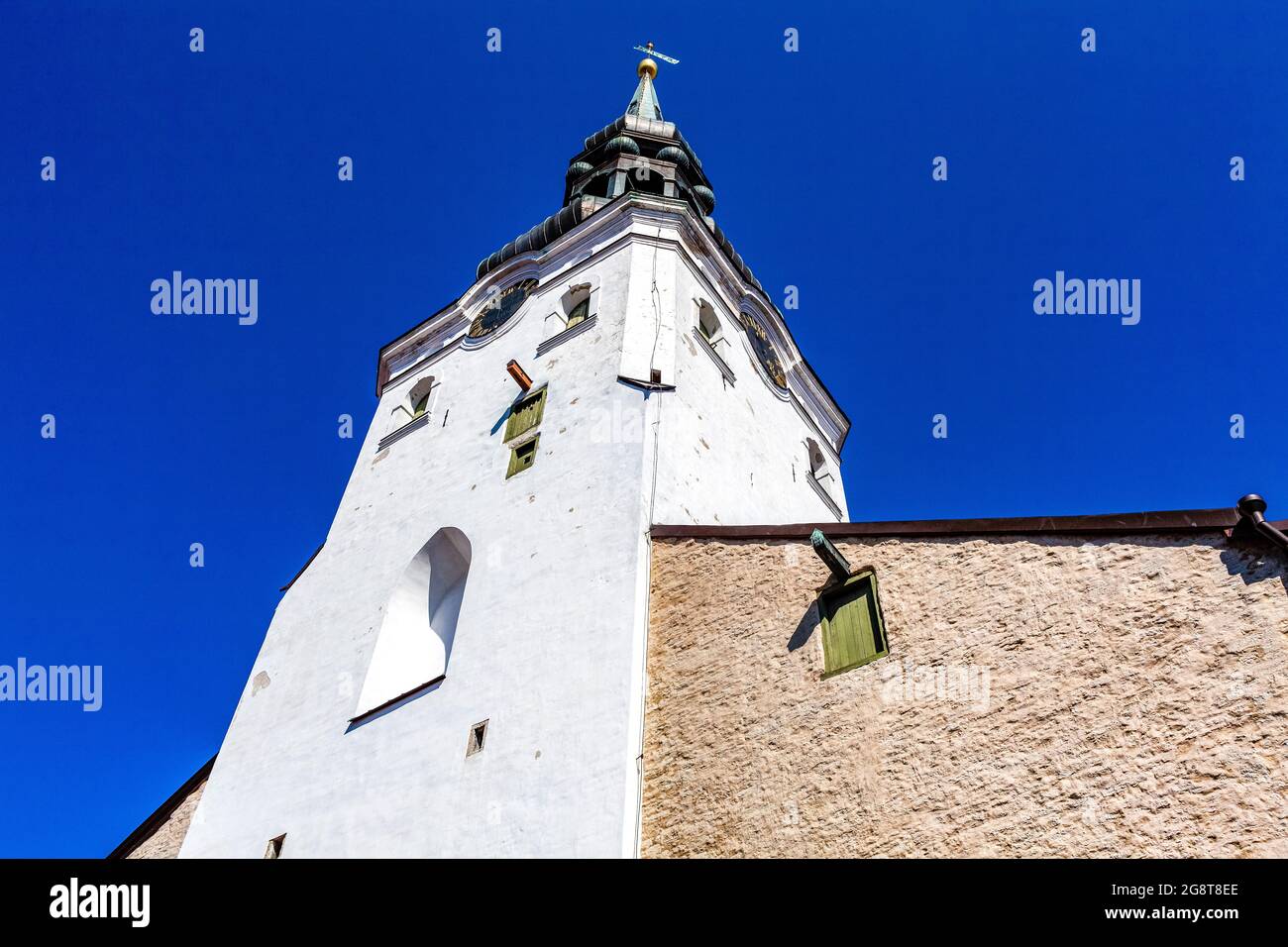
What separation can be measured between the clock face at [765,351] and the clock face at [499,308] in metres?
3.44

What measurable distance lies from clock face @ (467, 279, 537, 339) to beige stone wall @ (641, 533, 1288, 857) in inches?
334

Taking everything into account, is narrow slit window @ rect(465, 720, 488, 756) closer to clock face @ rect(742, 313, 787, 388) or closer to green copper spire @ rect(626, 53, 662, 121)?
clock face @ rect(742, 313, 787, 388)

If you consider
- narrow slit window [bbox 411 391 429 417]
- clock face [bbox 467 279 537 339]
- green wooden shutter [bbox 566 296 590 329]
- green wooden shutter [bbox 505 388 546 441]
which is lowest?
green wooden shutter [bbox 505 388 546 441]

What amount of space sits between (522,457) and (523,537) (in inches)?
63.5

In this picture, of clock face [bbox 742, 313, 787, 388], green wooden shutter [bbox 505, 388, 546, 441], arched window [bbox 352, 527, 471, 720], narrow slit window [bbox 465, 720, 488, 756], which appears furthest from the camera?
clock face [bbox 742, 313, 787, 388]

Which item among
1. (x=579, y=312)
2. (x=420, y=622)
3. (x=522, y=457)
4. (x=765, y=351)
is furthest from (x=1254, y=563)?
(x=765, y=351)

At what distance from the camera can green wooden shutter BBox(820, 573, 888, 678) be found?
30.0 feet

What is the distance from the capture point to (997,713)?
803 cm

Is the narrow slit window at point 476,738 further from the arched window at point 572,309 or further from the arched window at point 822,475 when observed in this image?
the arched window at point 822,475

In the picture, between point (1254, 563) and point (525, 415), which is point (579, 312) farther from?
point (1254, 563)
